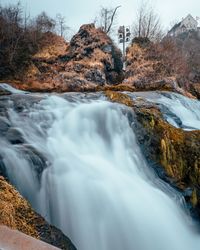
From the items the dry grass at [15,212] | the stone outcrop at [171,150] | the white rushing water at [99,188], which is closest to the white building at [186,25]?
the stone outcrop at [171,150]

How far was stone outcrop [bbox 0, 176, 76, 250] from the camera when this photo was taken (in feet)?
10.3

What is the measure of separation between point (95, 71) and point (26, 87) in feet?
12.8

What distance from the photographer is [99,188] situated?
546cm

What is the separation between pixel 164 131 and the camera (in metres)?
7.56

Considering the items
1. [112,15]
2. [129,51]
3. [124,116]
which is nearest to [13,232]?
[124,116]

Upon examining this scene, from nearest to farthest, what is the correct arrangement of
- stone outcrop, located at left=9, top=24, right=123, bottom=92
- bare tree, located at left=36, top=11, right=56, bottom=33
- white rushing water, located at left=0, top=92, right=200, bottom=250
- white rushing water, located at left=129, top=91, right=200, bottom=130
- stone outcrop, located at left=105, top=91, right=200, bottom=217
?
white rushing water, located at left=0, top=92, right=200, bottom=250 → stone outcrop, located at left=105, top=91, right=200, bottom=217 → white rushing water, located at left=129, top=91, right=200, bottom=130 → stone outcrop, located at left=9, top=24, right=123, bottom=92 → bare tree, located at left=36, top=11, right=56, bottom=33

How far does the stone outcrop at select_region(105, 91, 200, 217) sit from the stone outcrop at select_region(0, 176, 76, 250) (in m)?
3.91

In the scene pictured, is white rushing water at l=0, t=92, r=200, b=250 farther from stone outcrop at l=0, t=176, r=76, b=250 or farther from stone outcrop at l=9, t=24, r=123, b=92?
stone outcrop at l=9, t=24, r=123, b=92

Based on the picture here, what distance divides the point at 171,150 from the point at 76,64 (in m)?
12.9

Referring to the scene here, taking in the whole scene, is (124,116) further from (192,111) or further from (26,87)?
(26,87)

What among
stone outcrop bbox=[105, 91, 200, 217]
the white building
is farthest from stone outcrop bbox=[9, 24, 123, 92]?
the white building

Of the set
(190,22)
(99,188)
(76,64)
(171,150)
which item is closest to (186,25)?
(190,22)

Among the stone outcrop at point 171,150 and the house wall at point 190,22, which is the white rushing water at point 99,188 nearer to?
the stone outcrop at point 171,150

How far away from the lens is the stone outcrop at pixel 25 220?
312 cm
